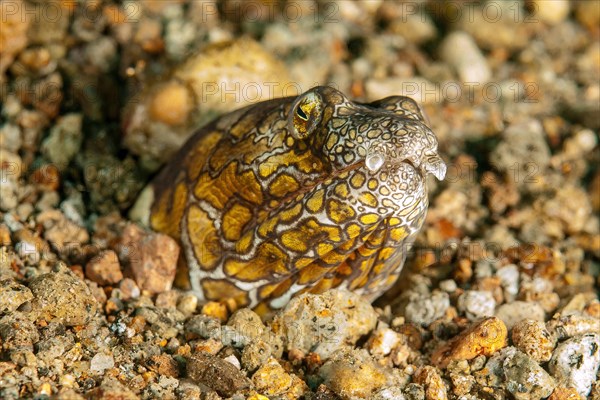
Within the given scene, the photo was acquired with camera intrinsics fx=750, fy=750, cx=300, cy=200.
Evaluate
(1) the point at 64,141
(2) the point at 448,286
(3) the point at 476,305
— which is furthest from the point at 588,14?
(1) the point at 64,141

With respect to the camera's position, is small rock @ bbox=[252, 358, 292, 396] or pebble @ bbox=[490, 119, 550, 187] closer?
small rock @ bbox=[252, 358, 292, 396]

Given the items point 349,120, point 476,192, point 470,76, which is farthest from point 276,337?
point 470,76

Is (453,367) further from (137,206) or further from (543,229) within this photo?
(137,206)

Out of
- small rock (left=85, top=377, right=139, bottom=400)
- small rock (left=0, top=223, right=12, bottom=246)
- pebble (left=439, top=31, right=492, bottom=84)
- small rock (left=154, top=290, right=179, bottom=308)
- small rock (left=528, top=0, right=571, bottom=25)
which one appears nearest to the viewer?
small rock (left=85, top=377, right=139, bottom=400)

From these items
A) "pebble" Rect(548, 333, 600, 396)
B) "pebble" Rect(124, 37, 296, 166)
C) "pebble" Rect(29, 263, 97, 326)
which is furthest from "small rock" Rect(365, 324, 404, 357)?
"pebble" Rect(124, 37, 296, 166)

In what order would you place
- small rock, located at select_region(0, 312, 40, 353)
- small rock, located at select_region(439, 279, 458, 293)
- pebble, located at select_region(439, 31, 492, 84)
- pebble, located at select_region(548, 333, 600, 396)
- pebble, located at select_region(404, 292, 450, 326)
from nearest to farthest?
small rock, located at select_region(0, 312, 40, 353) < pebble, located at select_region(548, 333, 600, 396) < pebble, located at select_region(404, 292, 450, 326) < small rock, located at select_region(439, 279, 458, 293) < pebble, located at select_region(439, 31, 492, 84)

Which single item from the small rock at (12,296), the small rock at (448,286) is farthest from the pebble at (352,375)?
the small rock at (12,296)

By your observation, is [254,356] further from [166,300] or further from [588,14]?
[588,14]

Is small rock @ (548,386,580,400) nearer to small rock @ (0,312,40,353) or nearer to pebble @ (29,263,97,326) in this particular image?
pebble @ (29,263,97,326)
